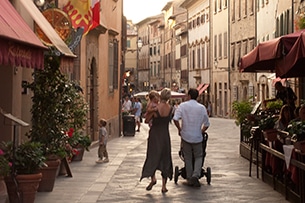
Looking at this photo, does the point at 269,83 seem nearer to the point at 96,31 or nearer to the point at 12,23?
the point at 96,31

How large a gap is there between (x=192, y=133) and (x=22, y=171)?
14.2 feet

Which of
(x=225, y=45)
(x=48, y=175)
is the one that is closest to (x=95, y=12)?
(x=48, y=175)

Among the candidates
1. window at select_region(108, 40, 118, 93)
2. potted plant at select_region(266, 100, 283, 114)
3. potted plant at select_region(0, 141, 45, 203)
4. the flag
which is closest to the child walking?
the flag

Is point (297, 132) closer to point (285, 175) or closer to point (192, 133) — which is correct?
point (285, 175)

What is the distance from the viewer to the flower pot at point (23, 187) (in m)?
11.0

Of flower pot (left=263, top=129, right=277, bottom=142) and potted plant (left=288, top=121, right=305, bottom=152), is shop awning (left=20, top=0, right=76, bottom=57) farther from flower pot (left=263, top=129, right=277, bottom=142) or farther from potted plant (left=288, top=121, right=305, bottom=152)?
potted plant (left=288, top=121, right=305, bottom=152)

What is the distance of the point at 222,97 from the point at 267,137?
4866 cm

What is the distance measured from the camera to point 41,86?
1394 centimetres

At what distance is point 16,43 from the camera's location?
9312 millimetres

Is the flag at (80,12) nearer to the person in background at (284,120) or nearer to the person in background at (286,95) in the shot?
the person in background at (286,95)

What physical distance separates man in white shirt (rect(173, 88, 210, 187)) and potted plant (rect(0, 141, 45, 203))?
13.3 ft

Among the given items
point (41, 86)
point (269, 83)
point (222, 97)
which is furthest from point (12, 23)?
point (222, 97)

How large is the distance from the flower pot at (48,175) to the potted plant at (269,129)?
12.3ft

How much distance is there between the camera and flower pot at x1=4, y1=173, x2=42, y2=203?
11.0 m
